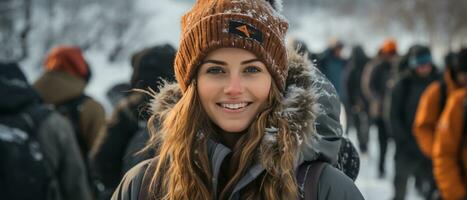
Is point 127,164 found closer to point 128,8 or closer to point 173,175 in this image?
point 173,175

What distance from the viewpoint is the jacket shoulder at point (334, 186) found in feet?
5.32

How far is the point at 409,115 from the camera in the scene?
6453mm

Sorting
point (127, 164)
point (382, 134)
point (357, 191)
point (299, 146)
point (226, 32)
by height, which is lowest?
point (382, 134)

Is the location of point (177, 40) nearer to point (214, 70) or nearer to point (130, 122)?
point (130, 122)

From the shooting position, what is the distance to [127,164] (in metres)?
3.27

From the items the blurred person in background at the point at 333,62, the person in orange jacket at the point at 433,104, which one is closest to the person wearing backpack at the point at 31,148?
the person in orange jacket at the point at 433,104

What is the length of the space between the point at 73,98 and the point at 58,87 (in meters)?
0.17

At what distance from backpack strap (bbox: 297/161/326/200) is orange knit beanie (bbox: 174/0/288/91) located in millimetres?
294

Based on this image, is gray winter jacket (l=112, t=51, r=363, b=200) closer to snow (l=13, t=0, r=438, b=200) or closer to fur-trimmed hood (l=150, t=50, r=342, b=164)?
fur-trimmed hood (l=150, t=50, r=342, b=164)

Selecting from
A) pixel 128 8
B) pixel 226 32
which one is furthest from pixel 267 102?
pixel 128 8

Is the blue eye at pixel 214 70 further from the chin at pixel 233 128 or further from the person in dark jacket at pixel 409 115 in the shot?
the person in dark jacket at pixel 409 115

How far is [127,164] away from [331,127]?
5.64ft

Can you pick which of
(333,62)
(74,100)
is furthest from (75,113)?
(333,62)

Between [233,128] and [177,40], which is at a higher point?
[233,128]
